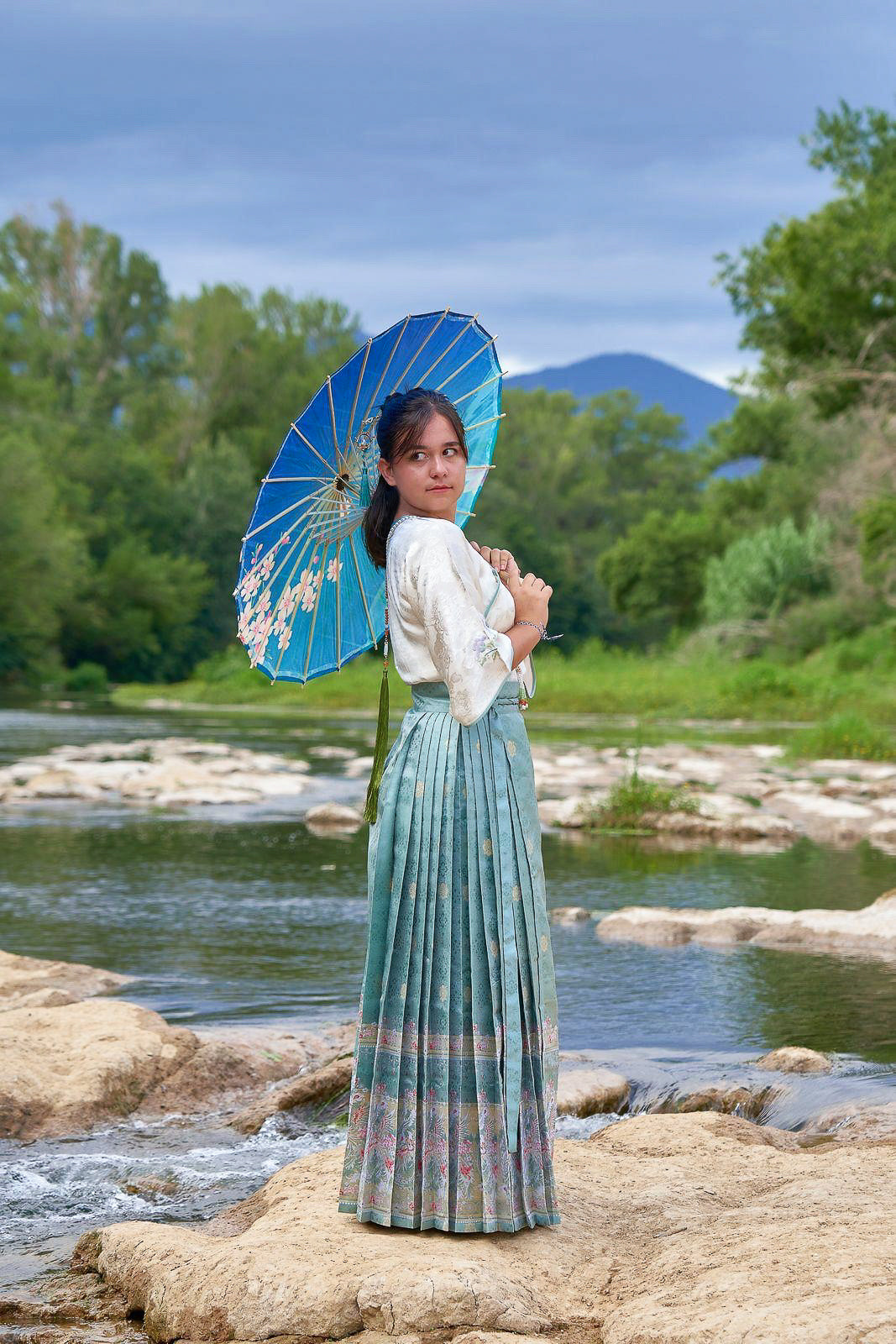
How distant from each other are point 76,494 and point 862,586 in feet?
85.9

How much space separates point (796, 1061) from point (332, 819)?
25.0ft

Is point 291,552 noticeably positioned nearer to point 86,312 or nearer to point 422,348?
point 422,348

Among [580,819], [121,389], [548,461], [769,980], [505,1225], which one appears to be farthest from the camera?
[548,461]

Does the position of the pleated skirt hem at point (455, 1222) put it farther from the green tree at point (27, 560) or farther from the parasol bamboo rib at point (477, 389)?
the green tree at point (27, 560)

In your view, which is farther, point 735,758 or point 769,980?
point 735,758

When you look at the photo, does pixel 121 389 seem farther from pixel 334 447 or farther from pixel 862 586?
pixel 334 447

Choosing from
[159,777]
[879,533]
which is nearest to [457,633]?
[159,777]

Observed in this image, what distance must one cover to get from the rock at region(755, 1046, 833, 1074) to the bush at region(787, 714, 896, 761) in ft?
39.5

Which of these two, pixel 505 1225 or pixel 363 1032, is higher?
pixel 363 1032

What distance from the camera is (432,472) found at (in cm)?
327

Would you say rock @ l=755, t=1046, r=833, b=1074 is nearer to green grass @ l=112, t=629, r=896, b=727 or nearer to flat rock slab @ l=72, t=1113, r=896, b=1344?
flat rock slab @ l=72, t=1113, r=896, b=1344

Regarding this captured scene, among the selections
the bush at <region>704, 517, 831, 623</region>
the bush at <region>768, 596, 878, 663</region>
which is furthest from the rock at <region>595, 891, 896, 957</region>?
the bush at <region>704, 517, 831, 623</region>

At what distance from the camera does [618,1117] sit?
16.4ft

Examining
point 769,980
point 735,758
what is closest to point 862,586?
point 735,758
